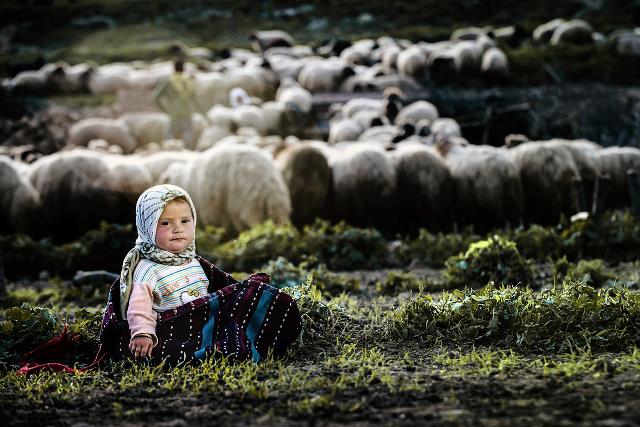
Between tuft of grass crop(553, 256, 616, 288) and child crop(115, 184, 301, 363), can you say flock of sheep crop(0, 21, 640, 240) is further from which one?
child crop(115, 184, 301, 363)

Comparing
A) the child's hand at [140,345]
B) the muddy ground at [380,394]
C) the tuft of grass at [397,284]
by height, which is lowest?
the tuft of grass at [397,284]

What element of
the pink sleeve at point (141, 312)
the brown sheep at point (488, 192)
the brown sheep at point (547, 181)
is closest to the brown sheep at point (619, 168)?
the brown sheep at point (547, 181)

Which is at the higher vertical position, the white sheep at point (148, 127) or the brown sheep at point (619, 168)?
the white sheep at point (148, 127)

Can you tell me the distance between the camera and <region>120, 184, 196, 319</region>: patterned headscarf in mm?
4855

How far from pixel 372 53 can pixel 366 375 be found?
1291 cm

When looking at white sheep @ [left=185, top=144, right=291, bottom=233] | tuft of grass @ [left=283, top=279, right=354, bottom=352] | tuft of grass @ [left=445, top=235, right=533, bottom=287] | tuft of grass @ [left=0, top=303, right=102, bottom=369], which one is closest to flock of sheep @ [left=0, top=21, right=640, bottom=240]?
white sheep @ [left=185, top=144, right=291, bottom=233]

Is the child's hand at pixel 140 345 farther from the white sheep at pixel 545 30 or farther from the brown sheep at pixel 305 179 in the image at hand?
the white sheep at pixel 545 30

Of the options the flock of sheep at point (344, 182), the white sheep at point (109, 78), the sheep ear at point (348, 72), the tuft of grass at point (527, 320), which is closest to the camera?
the tuft of grass at point (527, 320)

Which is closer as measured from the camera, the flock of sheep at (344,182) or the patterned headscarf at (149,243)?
the patterned headscarf at (149,243)

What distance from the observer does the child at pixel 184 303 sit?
190 inches

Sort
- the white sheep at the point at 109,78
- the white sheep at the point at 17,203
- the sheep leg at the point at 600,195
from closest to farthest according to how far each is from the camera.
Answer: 1. the sheep leg at the point at 600,195
2. the white sheep at the point at 17,203
3. the white sheep at the point at 109,78

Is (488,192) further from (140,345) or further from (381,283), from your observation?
(140,345)

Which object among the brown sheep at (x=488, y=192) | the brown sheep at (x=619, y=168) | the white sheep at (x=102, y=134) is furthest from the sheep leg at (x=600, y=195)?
the white sheep at (x=102, y=134)

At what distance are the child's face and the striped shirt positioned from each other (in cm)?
10
